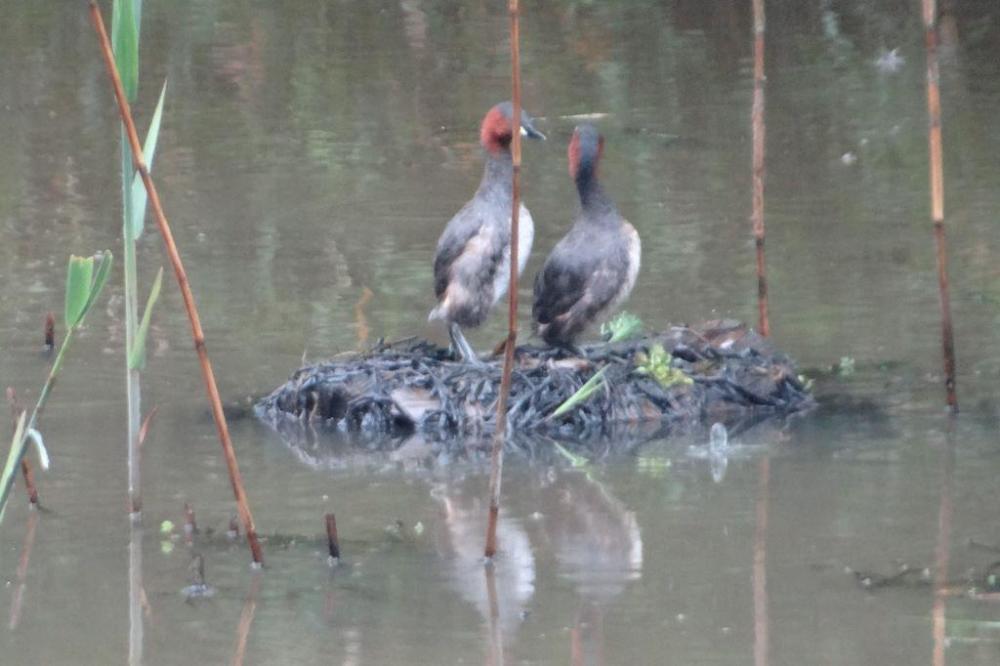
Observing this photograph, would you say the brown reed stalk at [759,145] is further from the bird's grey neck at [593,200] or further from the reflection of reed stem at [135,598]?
the reflection of reed stem at [135,598]

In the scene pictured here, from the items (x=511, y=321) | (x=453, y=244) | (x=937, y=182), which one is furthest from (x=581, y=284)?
(x=511, y=321)

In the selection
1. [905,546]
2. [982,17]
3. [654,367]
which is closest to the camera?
[905,546]

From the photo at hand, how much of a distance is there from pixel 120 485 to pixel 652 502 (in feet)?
6.24

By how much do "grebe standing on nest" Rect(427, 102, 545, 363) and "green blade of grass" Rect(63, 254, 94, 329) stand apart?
129 inches

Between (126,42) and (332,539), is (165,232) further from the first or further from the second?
(332,539)

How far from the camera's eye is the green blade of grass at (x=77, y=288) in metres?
4.96

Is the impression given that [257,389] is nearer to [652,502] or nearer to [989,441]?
[652,502]

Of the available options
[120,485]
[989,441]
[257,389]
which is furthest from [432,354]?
[989,441]

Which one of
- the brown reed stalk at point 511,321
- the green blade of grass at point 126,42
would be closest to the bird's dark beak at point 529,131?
the brown reed stalk at point 511,321

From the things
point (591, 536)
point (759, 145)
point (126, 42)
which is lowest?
point (591, 536)

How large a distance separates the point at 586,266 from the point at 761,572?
2514 millimetres

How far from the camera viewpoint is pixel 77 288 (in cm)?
499

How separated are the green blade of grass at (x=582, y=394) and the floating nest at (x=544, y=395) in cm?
3

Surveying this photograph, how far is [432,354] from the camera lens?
8383mm
